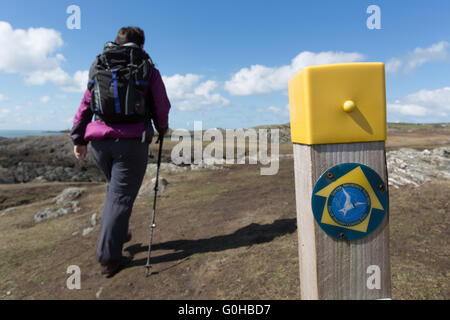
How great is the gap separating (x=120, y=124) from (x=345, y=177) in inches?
109

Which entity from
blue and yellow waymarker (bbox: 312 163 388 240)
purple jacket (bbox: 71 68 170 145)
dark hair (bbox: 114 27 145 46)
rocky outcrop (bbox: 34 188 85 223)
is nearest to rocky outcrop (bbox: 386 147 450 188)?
purple jacket (bbox: 71 68 170 145)

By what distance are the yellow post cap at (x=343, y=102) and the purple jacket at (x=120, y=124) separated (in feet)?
7.90

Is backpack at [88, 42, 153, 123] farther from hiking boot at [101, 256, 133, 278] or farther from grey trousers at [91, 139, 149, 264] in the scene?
hiking boot at [101, 256, 133, 278]

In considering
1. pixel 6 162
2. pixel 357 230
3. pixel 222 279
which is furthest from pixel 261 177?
pixel 6 162

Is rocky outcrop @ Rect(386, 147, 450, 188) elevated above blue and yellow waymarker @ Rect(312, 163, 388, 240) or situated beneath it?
situated beneath

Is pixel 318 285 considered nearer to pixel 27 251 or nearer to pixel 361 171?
pixel 361 171

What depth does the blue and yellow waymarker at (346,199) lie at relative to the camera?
5.00 ft

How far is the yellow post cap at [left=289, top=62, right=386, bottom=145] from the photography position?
148 centimetres

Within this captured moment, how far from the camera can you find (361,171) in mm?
1545

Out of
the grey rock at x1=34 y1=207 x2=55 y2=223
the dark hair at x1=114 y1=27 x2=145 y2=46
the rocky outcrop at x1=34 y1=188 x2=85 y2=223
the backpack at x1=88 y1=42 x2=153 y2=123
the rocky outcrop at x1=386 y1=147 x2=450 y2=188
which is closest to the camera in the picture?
the backpack at x1=88 y1=42 x2=153 y2=123

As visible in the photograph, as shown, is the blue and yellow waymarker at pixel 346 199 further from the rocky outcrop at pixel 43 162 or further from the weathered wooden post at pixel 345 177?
the rocky outcrop at pixel 43 162

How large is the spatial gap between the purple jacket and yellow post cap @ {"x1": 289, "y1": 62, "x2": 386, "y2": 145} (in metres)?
2.41

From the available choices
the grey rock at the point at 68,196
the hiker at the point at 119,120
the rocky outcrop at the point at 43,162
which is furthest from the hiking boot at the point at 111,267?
the rocky outcrop at the point at 43,162

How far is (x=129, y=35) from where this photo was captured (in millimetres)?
3543
